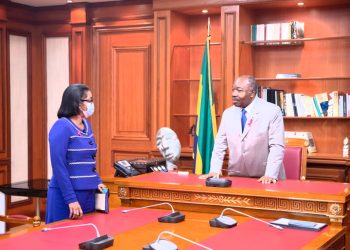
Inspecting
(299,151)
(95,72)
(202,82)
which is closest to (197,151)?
(202,82)

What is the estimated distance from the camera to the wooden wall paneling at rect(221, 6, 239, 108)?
562cm

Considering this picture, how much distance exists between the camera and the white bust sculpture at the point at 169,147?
4914mm

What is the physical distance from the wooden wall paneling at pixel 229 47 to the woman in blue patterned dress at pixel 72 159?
2707mm

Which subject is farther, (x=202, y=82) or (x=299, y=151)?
(x=202, y=82)

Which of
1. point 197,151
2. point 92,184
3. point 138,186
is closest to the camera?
point 92,184

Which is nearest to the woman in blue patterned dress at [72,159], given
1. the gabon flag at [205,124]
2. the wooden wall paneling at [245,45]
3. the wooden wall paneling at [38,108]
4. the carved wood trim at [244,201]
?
the carved wood trim at [244,201]

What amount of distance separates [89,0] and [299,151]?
341cm

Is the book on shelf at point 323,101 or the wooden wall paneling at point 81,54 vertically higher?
the wooden wall paneling at point 81,54

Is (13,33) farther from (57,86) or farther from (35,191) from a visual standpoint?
(35,191)

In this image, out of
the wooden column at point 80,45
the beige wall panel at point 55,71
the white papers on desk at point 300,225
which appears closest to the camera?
the white papers on desk at point 300,225

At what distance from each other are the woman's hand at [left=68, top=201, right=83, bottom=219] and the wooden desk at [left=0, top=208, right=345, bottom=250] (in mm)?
44

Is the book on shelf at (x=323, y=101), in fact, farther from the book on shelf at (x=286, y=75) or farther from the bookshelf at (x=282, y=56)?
the book on shelf at (x=286, y=75)

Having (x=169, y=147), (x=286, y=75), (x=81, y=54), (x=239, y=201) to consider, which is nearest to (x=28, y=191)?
(x=169, y=147)

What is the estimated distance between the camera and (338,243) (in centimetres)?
270
